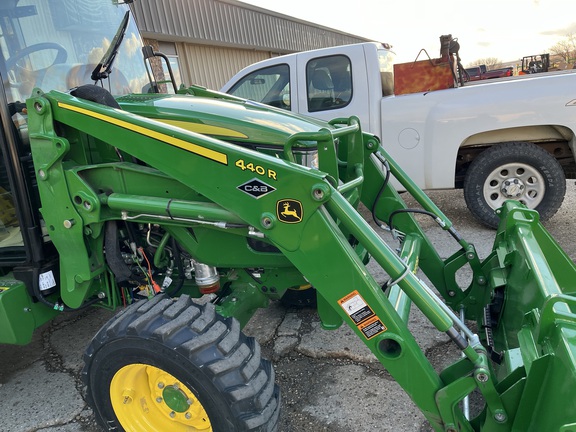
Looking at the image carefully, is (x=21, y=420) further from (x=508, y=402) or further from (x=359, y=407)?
(x=508, y=402)

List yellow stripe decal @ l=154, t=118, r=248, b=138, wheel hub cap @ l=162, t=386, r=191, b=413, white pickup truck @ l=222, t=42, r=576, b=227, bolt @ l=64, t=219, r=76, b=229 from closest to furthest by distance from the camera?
wheel hub cap @ l=162, t=386, r=191, b=413 → bolt @ l=64, t=219, r=76, b=229 → yellow stripe decal @ l=154, t=118, r=248, b=138 → white pickup truck @ l=222, t=42, r=576, b=227

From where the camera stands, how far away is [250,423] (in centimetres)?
193

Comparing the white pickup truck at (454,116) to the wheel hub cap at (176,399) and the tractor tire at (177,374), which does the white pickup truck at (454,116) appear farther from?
the wheel hub cap at (176,399)

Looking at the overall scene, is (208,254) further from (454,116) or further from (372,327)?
(454,116)

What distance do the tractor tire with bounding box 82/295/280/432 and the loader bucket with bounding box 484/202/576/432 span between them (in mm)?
1055

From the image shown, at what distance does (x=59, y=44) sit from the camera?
8.82 ft

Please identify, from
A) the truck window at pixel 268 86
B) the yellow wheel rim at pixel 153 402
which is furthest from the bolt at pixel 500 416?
the truck window at pixel 268 86

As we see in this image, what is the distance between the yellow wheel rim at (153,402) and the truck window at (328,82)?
160 inches

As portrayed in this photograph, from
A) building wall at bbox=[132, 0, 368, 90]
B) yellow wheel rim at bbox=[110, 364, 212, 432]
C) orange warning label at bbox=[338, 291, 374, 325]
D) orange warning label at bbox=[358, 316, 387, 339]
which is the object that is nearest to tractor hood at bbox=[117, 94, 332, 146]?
orange warning label at bbox=[338, 291, 374, 325]

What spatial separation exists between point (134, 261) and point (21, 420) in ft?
4.21

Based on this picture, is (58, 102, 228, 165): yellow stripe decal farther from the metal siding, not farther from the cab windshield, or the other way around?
the metal siding

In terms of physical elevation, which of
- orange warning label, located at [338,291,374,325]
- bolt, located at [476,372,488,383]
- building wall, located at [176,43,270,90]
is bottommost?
bolt, located at [476,372,488,383]

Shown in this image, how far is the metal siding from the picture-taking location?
11406 mm

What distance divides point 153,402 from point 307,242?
117cm
